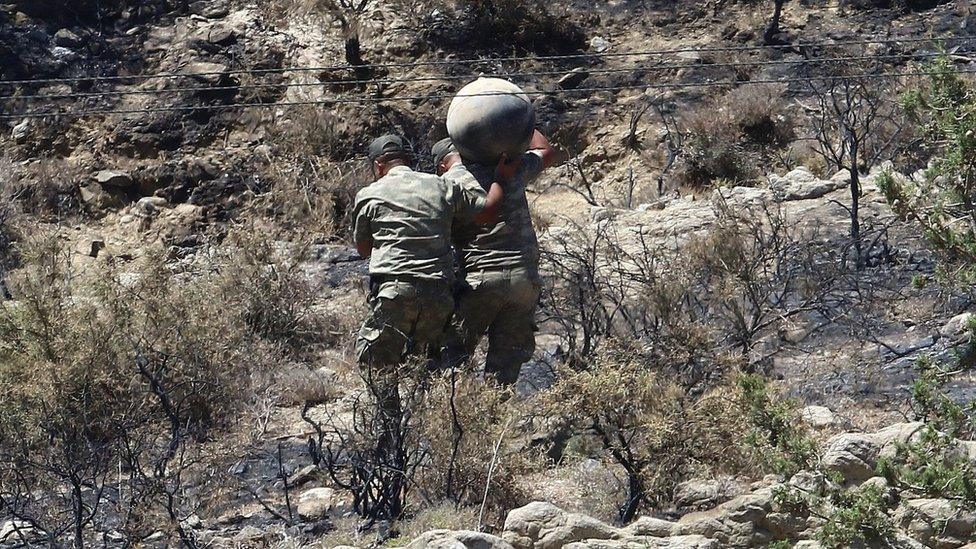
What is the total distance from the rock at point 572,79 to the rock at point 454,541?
39.1 feet

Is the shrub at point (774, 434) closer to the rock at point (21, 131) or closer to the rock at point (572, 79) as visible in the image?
the rock at point (572, 79)

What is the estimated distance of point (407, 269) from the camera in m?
10.6

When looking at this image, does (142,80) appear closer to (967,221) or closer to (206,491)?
(206,491)

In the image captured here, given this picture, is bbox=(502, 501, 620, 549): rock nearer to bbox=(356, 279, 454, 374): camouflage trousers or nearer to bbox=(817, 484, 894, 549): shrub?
bbox=(817, 484, 894, 549): shrub

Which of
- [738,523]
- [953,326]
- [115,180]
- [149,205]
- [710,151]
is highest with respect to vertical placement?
[738,523]

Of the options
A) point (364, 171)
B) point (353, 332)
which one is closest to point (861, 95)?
point (364, 171)

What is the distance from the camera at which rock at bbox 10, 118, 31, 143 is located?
1948 cm

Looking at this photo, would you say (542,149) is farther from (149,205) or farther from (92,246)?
(149,205)

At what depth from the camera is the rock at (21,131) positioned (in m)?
19.5

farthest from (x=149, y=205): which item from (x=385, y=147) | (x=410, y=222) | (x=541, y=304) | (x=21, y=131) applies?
(x=410, y=222)

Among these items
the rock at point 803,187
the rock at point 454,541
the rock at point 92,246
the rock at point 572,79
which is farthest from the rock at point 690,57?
the rock at point 454,541

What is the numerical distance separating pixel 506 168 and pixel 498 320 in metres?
0.94

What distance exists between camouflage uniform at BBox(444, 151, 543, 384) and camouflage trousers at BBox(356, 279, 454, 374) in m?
0.26

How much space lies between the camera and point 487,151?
1113cm
